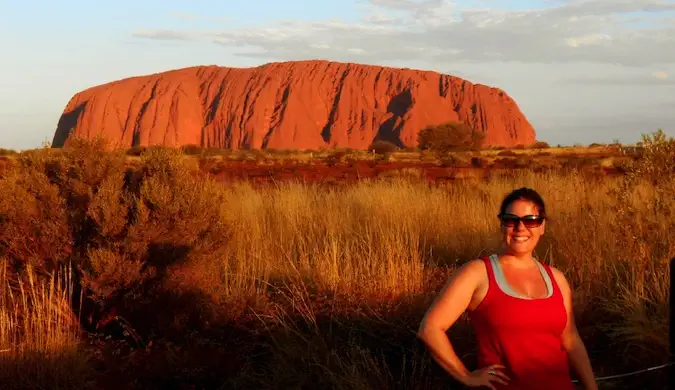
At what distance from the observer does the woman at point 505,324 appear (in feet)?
8.12

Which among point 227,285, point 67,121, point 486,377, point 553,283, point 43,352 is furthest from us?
point 67,121

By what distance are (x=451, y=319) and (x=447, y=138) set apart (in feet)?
187

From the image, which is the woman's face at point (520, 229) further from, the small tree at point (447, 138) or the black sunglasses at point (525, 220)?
the small tree at point (447, 138)

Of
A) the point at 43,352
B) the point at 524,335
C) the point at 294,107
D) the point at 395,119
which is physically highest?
the point at 294,107

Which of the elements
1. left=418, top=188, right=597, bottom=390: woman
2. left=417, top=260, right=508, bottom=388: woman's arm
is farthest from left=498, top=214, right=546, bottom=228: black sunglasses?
left=417, top=260, right=508, bottom=388: woman's arm

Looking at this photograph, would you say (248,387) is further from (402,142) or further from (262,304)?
(402,142)

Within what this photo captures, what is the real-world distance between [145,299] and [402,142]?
84048mm

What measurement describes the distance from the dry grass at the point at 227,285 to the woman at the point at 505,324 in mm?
1731

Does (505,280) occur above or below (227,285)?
above

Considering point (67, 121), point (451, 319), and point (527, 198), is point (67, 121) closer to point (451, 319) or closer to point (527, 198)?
point (527, 198)

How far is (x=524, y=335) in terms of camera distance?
8.14 feet

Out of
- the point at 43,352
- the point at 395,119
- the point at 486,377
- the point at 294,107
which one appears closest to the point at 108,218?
the point at 43,352

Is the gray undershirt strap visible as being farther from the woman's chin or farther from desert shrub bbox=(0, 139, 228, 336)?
desert shrub bbox=(0, 139, 228, 336)

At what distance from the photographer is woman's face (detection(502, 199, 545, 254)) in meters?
2.64
